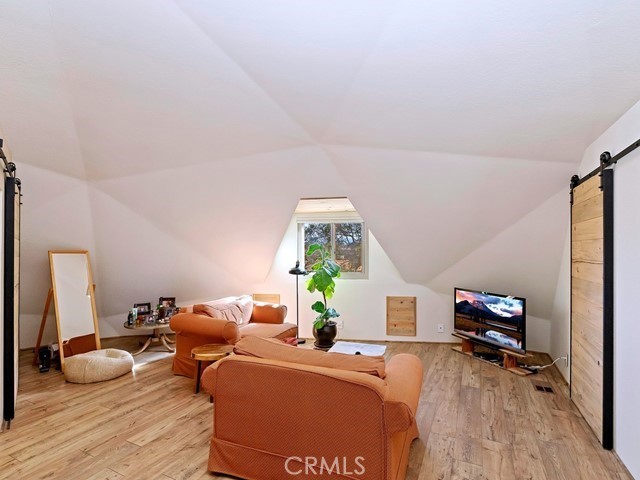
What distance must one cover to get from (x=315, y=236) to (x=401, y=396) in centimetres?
421

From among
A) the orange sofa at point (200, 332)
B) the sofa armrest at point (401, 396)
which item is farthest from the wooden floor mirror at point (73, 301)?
the sofa armrest at point (401, 396)

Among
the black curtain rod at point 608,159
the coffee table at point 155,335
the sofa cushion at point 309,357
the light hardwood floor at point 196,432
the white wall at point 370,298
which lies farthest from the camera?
the white wall at point 370,298

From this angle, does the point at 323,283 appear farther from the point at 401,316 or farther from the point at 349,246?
the point at 401,316

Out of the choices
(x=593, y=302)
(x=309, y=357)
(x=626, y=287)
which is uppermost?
(x=626, y=287)

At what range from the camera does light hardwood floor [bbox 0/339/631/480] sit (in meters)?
2.25

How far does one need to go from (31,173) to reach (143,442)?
2.79 m

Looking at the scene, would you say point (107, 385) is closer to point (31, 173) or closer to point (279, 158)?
point (31, 173)

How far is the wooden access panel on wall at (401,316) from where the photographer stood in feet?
17.7

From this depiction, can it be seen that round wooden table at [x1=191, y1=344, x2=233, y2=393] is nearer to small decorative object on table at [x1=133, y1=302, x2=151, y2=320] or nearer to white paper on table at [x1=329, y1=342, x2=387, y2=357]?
white paper on table at [x1=329, y1=342, x2=387, y2=357]

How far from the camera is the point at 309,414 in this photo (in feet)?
6.35

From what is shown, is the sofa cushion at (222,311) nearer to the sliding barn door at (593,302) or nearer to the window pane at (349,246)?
the window pane at (349,246)

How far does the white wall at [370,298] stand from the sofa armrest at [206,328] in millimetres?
1933

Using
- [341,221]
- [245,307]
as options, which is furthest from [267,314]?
[341,221]

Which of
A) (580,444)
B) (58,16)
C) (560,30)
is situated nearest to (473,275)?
(580,444)
